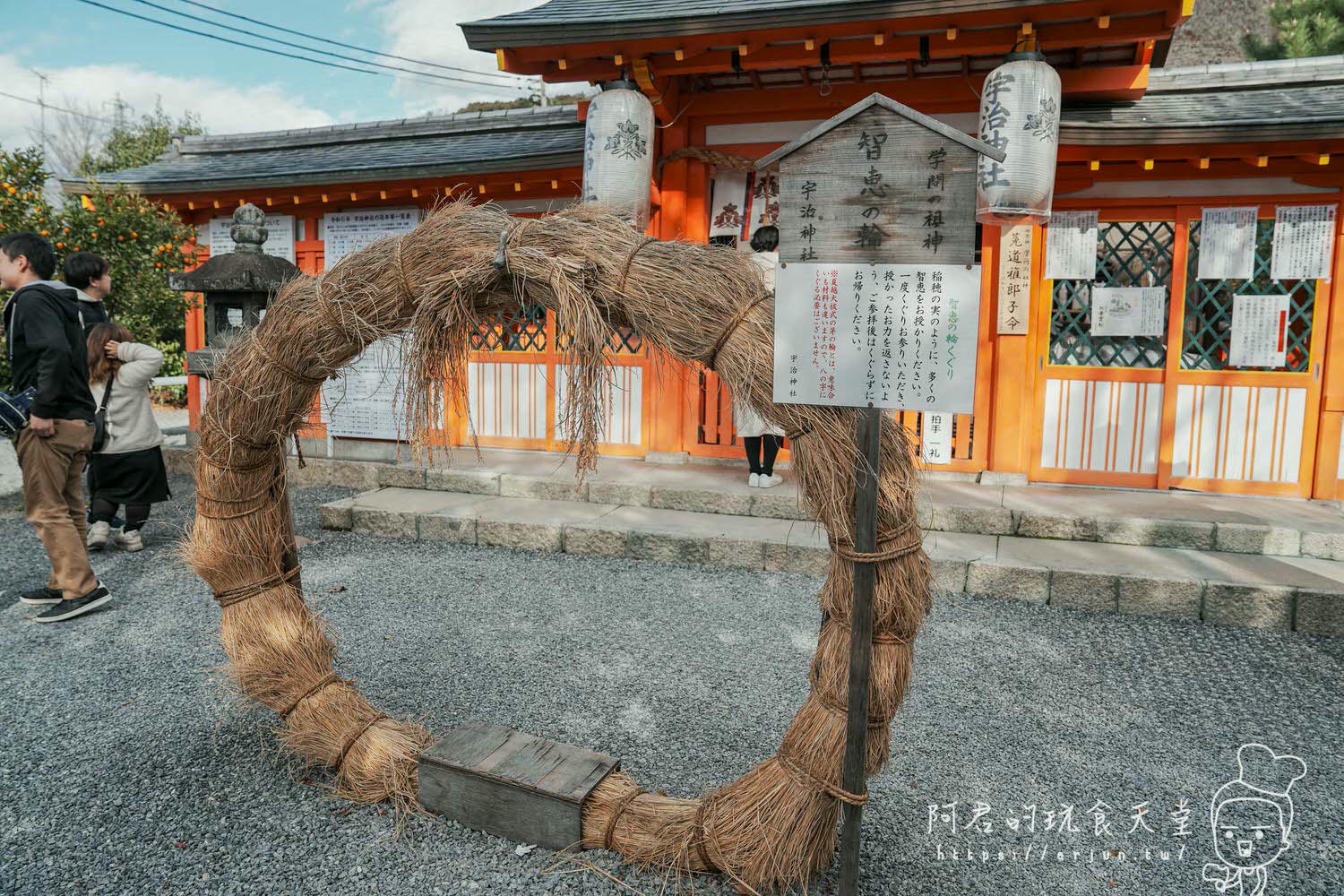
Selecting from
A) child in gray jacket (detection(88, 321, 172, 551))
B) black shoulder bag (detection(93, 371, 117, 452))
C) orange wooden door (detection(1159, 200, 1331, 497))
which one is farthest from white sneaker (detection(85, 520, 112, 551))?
orange wooden door (detection(1159, 200, 1331, 497))

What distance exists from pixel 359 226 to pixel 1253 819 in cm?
888

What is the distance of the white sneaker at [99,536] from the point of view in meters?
5.74

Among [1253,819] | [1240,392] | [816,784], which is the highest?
[1240,392]

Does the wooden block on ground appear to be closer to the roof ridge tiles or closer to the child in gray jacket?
the child in gray jacket

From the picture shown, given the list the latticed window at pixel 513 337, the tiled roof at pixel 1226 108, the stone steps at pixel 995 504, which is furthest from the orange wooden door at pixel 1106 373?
the latticed window at pixel 513 337

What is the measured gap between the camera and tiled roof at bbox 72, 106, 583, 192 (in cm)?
759

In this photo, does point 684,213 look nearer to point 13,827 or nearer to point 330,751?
point 330,751

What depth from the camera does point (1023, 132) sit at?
17.5 ft

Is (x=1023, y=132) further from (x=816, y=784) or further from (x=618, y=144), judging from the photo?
(x=816, y=784)

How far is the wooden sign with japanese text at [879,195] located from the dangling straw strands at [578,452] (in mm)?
276

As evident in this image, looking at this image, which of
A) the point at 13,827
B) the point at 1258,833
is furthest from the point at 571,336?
the point at 1258,833

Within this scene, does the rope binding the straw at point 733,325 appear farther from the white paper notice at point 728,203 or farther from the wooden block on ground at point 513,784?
the white paper notice at point 728,203

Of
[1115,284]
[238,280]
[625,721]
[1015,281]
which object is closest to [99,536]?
[238,280]

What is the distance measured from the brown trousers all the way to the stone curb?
2106 mm
